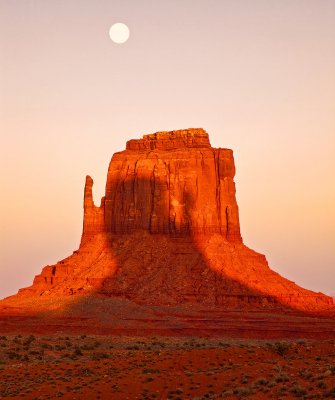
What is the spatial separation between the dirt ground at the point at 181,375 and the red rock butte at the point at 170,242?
4345cm

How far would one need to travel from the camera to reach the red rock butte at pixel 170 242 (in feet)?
279

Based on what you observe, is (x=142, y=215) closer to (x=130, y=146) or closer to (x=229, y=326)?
(x=130, y=146)

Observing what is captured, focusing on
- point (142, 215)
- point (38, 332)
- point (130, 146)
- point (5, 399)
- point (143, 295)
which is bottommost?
point (5, 399)

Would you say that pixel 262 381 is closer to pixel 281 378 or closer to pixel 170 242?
pixel 281 378

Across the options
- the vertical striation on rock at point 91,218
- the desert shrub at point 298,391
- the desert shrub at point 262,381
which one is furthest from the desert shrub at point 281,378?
the vertical striation on rock at point 91,218

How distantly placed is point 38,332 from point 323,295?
40.6 m

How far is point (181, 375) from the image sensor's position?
101 ft

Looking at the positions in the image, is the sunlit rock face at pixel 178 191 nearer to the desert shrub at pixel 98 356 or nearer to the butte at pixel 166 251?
the butte at pixel 166 251

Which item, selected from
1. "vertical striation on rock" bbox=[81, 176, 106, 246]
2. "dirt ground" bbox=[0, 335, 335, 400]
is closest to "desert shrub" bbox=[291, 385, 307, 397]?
"dirt ground" bbox=[0, 335, 335, 400]

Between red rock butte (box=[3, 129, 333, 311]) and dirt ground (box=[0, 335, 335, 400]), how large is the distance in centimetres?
4345

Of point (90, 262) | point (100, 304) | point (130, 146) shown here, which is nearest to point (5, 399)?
point (100, 304)

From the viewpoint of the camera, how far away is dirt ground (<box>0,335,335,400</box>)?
80.4ft

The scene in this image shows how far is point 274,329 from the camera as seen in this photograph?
2645 inches

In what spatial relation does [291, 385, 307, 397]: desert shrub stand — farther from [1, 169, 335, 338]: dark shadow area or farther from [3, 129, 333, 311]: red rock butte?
[3, 129, 333, 311]: red rock butte
